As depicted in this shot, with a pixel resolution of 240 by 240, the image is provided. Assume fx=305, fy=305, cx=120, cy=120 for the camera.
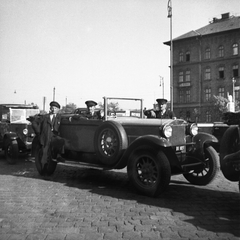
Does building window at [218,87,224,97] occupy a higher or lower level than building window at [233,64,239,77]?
lower

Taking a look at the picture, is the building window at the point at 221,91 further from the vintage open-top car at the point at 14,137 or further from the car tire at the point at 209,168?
the car tire at the point at 209,168

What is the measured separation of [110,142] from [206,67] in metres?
41.2

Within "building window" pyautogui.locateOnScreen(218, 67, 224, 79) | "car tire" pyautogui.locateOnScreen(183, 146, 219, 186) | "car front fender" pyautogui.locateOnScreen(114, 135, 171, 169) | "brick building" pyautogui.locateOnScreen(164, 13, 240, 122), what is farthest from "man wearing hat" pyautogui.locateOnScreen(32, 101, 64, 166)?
"building window" pyautogui.locateOnScreen(218, 67, 224, 79)

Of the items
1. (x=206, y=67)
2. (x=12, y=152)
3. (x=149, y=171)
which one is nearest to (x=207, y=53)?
(x=206, y=67)

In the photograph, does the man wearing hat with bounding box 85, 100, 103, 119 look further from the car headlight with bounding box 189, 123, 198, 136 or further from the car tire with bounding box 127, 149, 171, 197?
the car headlight with bounding box 189, 123, 198, 136

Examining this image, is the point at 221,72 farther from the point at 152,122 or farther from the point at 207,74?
the point at 152,122

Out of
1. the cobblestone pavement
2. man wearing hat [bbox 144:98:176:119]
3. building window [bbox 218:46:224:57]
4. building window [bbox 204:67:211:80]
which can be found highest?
building window [bbox 218:46:224:57]

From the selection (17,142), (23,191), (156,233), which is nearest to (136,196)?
(156,233)

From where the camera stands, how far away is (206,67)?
1740 inches

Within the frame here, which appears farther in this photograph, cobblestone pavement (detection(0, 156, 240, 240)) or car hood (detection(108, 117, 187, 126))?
car hood (detection(108, 117, 187, 126))

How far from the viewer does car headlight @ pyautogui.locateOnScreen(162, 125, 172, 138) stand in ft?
17.3

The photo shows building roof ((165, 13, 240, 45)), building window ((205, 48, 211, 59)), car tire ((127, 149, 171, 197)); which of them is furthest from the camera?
building window ((205, 48, 211, 59))

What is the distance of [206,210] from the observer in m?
4.32

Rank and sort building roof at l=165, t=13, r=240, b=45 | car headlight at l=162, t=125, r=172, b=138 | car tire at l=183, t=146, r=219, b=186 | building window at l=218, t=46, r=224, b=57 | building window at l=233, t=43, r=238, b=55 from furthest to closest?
1. building window at l=218, t=46, r=224, b=57
2. building window at l=233, t=43, r=238, b=55
3. building roof at l=165, t=13, r=240, b=45
4. car tire at l=183, t=146, r=219, b=186
5. car headlight at l=162, t=125, r=172, b=138
